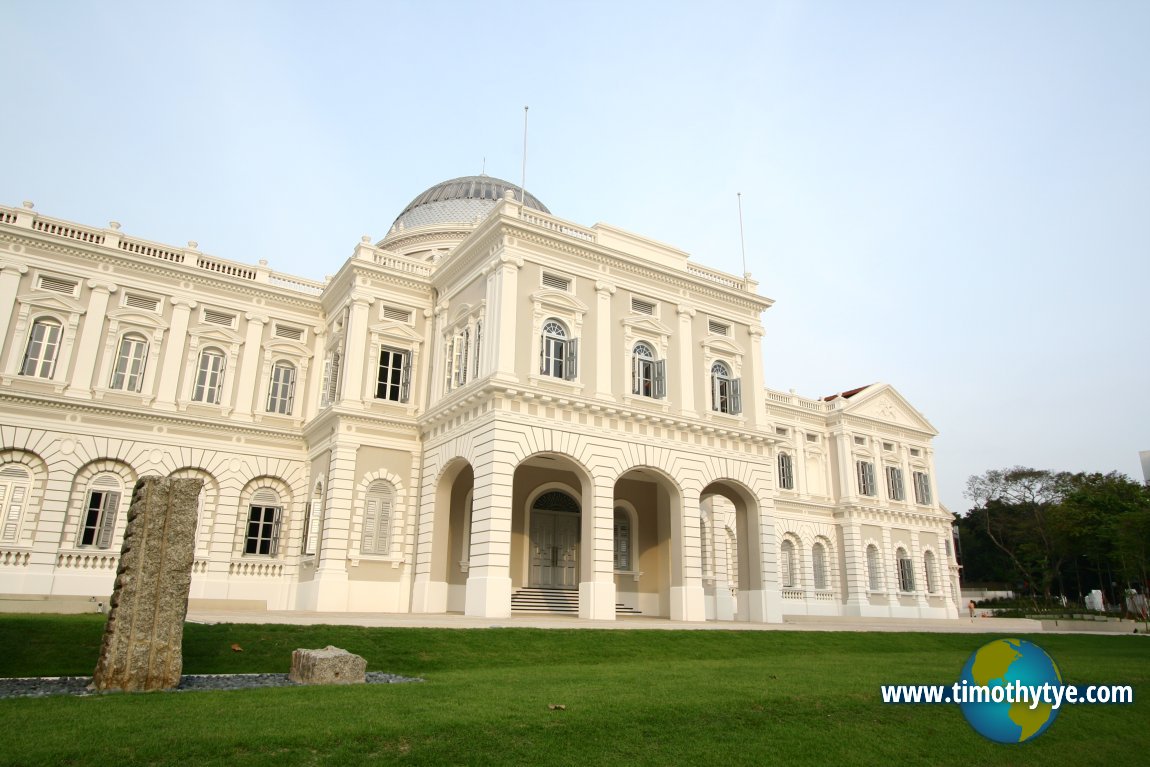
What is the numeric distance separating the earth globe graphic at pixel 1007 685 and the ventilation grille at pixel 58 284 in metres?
25.6

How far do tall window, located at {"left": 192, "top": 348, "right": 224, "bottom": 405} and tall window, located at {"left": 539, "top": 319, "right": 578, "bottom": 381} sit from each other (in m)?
11.3

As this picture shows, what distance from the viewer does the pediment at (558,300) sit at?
22109 mm

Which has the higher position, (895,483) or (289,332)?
(289,332)

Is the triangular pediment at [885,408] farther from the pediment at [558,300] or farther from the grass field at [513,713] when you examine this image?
the grass field at [513,713]

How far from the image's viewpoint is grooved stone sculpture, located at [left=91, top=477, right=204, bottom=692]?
8602 mm

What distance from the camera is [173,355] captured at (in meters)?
24.7

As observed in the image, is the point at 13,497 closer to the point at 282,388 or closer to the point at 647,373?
the point at 282,388

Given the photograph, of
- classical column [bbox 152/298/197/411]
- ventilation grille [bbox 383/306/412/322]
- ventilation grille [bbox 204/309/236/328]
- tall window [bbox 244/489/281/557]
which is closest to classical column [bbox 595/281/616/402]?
ventilation grille [bbox 383/306/412/322]

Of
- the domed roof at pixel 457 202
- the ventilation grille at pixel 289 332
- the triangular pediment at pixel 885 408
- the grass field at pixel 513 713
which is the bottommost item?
the grass field at pixel 513 713

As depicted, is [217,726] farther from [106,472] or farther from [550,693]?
[106,472]

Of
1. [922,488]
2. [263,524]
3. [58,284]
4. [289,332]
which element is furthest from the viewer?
[922,488]

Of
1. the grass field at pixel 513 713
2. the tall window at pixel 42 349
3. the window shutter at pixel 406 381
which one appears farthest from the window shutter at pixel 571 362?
the tall window at pixel 42 349

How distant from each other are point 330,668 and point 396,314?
1731cm

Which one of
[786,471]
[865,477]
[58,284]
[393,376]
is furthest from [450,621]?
[865,477]
